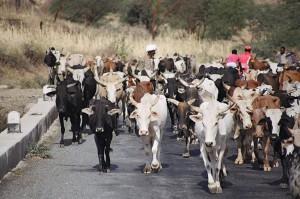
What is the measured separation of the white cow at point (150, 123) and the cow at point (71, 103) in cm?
383

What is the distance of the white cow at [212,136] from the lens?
12.6 meters

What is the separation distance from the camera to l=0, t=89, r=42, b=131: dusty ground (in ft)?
84.1

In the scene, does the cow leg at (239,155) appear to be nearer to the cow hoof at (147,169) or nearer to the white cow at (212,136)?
the cow hoof at (147,169)

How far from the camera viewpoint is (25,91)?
33812 mm

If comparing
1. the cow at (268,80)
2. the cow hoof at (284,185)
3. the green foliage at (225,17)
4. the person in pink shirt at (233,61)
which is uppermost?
the green foliage at (225,17)

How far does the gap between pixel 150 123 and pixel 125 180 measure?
4.61 feet

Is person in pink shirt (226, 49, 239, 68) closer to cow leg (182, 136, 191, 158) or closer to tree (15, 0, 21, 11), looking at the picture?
cow leg (182, 136, 191, 158)

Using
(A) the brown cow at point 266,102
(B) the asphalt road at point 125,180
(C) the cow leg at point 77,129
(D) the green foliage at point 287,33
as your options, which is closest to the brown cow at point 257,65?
(C) the cow leg at point 77,129

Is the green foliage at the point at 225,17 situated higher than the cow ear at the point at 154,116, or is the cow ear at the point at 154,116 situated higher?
the green foliage at the point at 225,17

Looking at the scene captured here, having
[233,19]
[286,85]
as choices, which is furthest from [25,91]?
[233,19]

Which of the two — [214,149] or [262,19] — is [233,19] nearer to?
[262,19]

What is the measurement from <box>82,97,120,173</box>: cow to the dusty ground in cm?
731

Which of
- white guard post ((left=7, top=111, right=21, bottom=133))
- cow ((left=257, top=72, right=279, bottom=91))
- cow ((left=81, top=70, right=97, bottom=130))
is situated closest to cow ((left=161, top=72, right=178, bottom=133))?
cow ((left=81, top=70, right=97, bottom=130))

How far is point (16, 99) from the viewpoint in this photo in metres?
30.2
